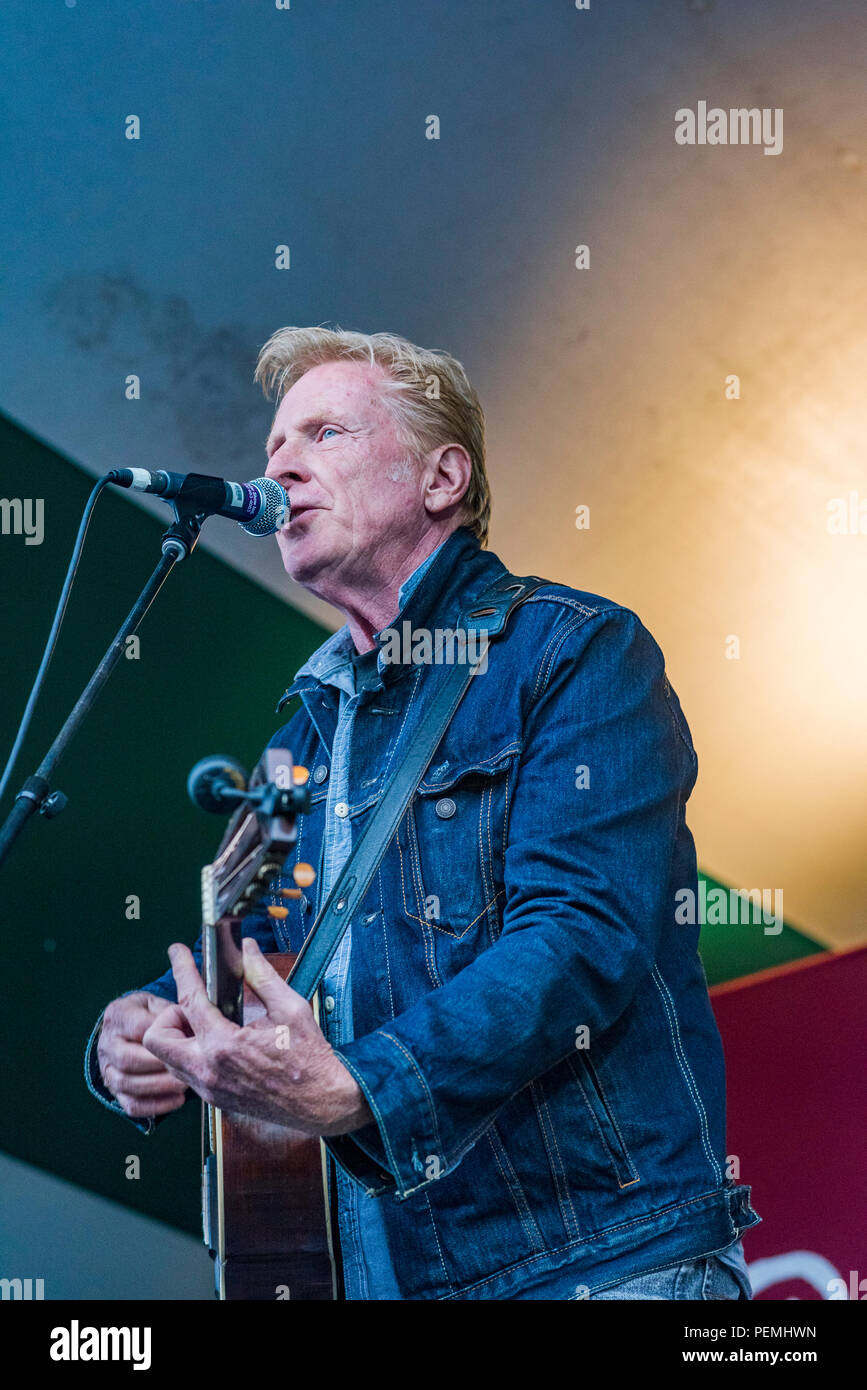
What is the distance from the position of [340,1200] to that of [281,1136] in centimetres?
13

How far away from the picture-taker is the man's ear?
92.4 inches

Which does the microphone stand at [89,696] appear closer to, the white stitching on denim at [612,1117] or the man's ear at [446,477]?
the man's ear at [446,477]

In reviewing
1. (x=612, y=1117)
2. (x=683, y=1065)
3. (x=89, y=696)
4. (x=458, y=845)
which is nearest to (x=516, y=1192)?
(x=612, y=1117)

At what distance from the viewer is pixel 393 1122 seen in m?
1.50

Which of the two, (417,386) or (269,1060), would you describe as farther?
(417,386)

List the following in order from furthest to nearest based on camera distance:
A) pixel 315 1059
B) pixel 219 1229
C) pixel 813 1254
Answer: pixel 813 1254
pixel 219 1229
pixel 315 1059

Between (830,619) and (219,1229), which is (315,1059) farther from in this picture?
(830,619)

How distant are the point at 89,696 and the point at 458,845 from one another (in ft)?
1.92

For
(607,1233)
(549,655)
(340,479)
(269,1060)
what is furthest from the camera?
(340,479)

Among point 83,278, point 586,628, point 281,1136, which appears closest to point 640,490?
point 586,628

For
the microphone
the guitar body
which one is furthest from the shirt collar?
the guitar body

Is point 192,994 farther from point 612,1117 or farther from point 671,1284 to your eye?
point 671,1284

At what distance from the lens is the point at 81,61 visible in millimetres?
2807

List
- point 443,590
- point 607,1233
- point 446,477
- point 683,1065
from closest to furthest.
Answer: point 607,1233
point 683,1065
point 443,590
point 446,477
